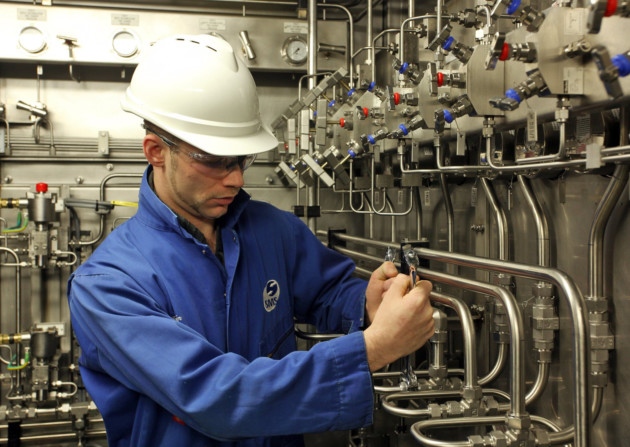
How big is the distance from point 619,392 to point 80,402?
2326mm

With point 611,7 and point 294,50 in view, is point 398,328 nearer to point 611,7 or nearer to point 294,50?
point 611,7

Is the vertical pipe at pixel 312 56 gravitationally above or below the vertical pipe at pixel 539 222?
above

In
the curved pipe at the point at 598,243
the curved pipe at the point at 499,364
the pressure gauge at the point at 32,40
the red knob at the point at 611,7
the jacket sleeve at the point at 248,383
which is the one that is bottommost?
the curved pipe at the point at 499,364

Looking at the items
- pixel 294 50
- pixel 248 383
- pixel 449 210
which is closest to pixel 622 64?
pixel 248 383

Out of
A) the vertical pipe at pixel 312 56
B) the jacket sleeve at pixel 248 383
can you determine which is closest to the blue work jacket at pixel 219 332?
the jacket sleeve at pixel 248 383

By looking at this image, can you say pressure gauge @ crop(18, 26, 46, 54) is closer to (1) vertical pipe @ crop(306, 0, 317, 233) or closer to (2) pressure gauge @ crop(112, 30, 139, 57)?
(2) pressure gauge @ crop(112, 30, 139, 57)

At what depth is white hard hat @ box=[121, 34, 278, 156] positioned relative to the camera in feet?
4.18

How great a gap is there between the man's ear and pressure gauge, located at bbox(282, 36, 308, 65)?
5.40ft

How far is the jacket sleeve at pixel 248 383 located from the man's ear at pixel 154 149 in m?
0.41

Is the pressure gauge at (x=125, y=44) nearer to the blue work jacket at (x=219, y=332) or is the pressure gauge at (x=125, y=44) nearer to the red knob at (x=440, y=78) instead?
the blue work jacket at (x=219, y=332)

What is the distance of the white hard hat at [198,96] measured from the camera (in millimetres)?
1274

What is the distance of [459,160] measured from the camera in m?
1.82

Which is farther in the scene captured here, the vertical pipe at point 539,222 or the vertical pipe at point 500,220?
the vertical pipe at point 500,220

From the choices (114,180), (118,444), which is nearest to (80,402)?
(114,180)
